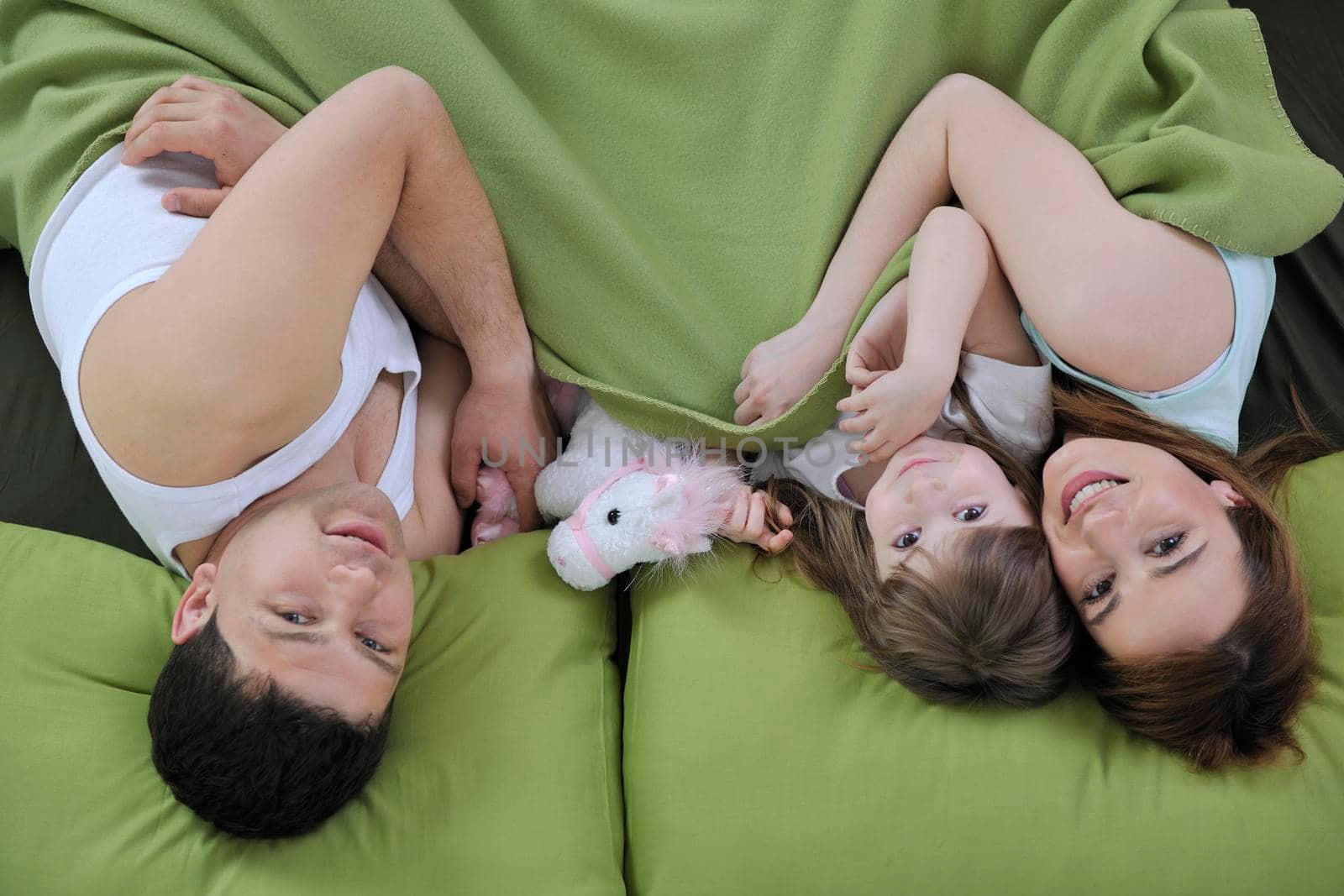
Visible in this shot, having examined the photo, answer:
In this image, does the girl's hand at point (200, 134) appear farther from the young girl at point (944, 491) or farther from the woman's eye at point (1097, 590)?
the woman's eye at point (1097, 590)

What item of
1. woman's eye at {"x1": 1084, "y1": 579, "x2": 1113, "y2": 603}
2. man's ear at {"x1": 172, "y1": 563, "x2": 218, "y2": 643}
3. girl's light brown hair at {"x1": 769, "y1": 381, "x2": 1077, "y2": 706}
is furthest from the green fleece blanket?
man's ear at {"x1": 172, "y1": 563, "x2": 218, "y2": 643}

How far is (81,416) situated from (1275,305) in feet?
4.79

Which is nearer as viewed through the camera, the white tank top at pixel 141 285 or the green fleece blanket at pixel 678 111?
the white tank top at pixel 141 285

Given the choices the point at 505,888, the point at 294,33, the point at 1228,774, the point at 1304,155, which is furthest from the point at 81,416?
the point at 1304,155

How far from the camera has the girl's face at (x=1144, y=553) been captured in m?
0.97

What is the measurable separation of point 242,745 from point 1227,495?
1.04 m

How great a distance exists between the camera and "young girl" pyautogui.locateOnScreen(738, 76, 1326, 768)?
3.21ft

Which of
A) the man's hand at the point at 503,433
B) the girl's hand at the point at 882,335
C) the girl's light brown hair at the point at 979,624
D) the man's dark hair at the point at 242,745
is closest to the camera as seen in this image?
the man's dark hair at the point at 242,745

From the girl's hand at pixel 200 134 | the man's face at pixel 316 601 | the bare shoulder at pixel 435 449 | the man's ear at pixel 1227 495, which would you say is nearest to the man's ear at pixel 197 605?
the man's face at pixel 316 601

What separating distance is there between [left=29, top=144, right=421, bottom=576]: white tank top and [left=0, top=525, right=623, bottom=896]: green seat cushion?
0.12 meters

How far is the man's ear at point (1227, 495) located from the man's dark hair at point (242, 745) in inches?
36.8

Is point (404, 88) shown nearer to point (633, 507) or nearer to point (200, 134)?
point (200, 134)

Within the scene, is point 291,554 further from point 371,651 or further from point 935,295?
point 935,295

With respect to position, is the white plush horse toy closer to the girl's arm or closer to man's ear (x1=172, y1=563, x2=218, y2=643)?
the girl's arm
